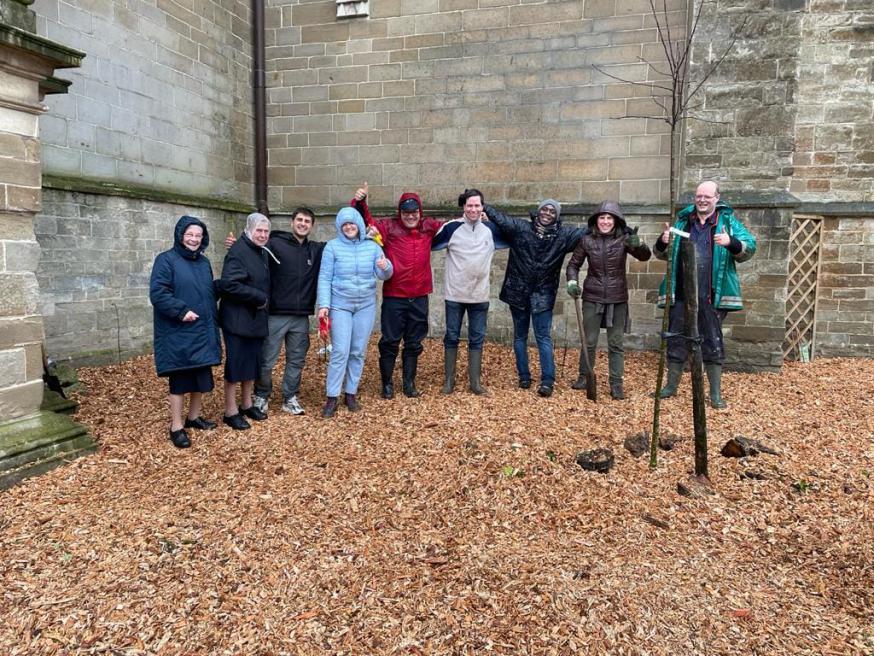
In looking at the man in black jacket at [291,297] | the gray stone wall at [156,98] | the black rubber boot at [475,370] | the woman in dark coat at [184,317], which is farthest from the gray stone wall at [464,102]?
the woman in dark coat at [184,317]

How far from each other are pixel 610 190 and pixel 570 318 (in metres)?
1.82

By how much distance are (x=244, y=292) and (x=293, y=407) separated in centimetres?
119

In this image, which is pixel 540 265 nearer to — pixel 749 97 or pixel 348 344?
pixel 348 344

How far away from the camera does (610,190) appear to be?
779cm

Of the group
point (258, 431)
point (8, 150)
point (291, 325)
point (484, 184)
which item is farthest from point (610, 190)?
point (8, 150)

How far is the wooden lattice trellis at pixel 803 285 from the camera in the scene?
8.38 m

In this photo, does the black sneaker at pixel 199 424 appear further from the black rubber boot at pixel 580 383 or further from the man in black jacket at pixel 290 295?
the black rubber boot at pixel 580 383

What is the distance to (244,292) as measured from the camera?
437cm

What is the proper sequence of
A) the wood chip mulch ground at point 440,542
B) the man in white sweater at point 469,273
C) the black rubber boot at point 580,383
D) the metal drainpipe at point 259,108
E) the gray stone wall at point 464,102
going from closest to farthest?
the wood chip mulch ground at point 440,542 → the man in white sweater at point 469,273 → the black rubber boot at point 580,383 → the gray stone wall at point 464,102 → the metal drainpipe at point 259,108

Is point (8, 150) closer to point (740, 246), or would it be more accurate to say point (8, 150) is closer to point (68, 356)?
point (68, 356)

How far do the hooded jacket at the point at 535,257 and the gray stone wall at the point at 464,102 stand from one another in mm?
2674

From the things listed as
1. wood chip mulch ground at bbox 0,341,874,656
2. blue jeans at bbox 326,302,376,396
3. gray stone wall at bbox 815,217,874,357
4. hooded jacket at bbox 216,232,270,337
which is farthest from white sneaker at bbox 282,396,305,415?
gray stone wall at bbox 815,217,874,357

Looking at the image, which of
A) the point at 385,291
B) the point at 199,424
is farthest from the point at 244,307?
the point at 385,291

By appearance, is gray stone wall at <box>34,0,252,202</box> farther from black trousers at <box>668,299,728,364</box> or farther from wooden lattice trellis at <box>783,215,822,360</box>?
wooden lattice trellis at <box>783,215,822,360</box>
